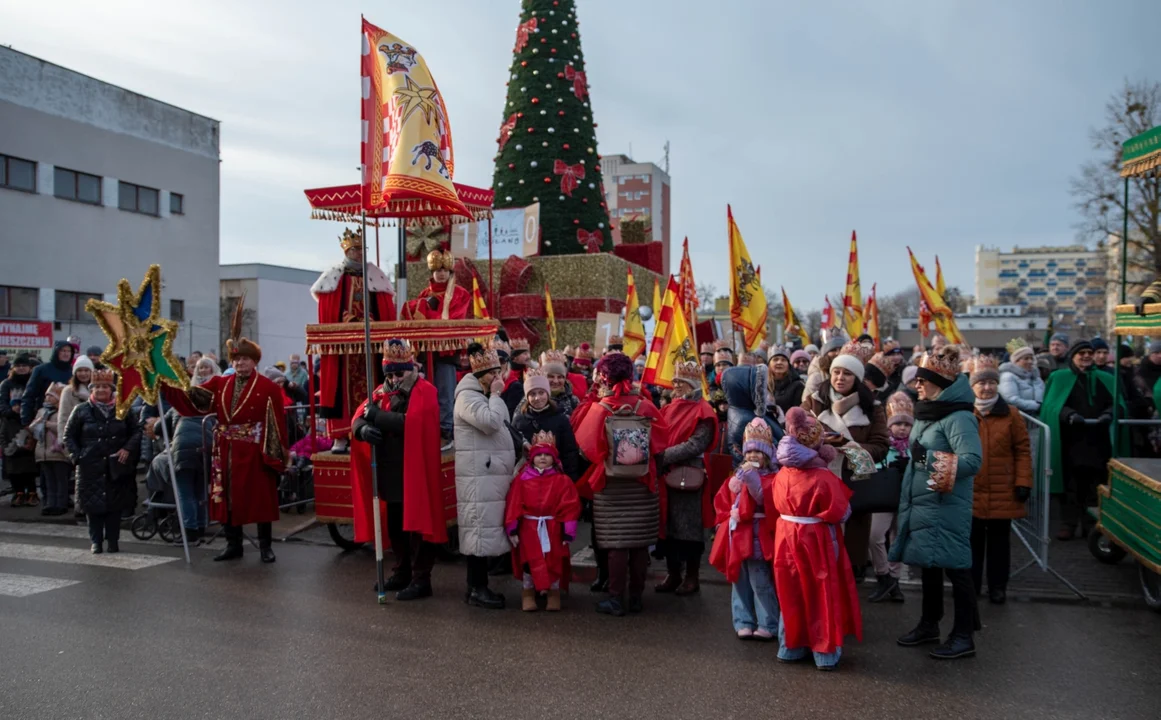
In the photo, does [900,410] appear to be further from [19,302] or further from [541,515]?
[19,302]

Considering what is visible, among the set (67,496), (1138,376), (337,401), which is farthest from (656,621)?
(67,496)

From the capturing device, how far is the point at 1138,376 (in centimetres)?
914

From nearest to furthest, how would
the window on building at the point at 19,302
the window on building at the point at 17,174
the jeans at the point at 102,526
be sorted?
1. the jeans at the point at 102,526
2. the window on building at the point at 19,302
3. the window on building at the point at 17,174

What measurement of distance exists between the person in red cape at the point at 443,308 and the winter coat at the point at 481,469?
213 cm

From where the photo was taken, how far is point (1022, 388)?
9547 millimetres

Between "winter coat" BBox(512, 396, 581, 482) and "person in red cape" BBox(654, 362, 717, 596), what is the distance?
0.69 metres

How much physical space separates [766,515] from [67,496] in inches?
372

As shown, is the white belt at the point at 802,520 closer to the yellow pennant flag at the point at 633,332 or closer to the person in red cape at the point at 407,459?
the person in red cape at the point at 407,459

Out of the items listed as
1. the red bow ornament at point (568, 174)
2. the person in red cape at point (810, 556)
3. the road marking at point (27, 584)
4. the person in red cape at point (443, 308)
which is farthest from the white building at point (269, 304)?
the person in red cape at point (810, 556)

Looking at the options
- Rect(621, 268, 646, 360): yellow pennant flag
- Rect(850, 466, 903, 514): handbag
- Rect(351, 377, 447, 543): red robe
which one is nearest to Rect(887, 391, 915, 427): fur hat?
Rect(850, 466, 903, 514): handbag

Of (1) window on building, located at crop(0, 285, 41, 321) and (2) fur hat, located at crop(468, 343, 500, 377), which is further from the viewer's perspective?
(1) window on building, located at crop(0, 285, 41, 321)

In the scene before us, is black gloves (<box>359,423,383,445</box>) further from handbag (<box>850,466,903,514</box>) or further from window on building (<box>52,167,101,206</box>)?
window on building (<box>52,167,101,206</box>)

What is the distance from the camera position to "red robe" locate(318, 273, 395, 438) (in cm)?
A: 893

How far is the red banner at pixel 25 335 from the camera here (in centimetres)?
2266
